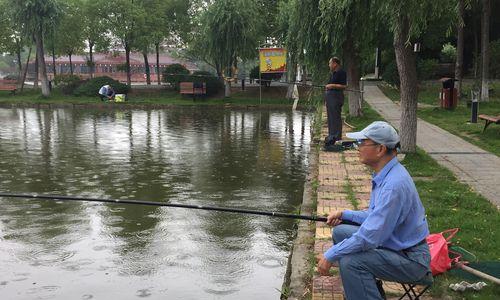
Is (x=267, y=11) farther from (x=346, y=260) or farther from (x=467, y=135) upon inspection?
(x=346, y=260)

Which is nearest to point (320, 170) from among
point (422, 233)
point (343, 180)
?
point (343, 180)

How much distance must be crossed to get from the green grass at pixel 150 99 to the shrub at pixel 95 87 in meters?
0.49

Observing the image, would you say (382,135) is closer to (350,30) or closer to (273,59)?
(350,30)

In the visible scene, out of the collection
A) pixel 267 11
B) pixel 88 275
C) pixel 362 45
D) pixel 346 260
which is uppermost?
pixel 267 11

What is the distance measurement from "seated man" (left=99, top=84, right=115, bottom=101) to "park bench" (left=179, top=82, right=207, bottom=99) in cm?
407

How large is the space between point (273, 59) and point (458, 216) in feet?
83.8

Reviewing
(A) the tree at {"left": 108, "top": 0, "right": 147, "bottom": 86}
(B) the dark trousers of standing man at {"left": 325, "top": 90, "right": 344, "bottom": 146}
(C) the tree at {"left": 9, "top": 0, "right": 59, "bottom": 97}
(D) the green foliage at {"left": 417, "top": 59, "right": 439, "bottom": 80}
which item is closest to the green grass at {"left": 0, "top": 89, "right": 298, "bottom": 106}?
(C) the tree at {"left": 9, "top": 0, "right": 59, "bottom": 97}

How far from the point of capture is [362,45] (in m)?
14.9

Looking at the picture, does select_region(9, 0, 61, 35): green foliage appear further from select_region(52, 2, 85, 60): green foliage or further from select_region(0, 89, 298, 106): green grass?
select_region(0, 89, 298, 106): green grass

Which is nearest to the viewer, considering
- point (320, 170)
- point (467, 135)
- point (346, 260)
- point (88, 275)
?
point (346, 260)

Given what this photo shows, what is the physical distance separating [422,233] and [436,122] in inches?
504

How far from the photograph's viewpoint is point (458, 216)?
5500mm

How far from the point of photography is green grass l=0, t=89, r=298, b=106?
29.3m

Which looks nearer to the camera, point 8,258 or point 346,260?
point 346,260
